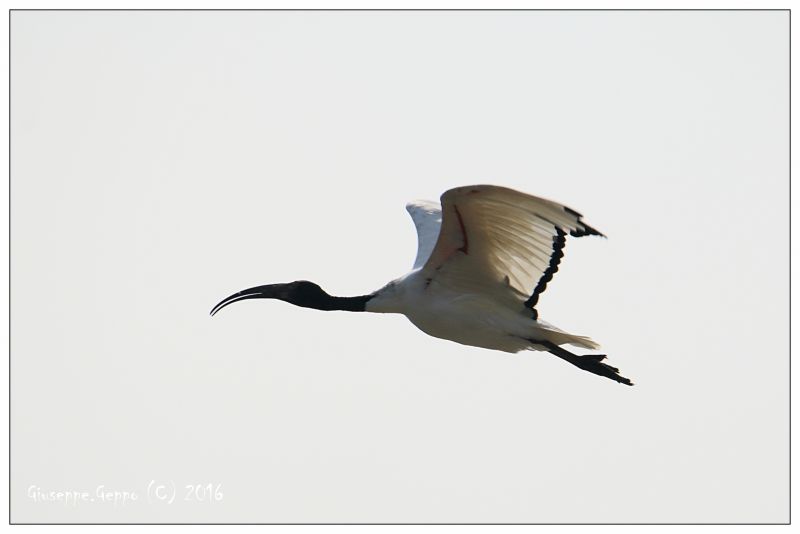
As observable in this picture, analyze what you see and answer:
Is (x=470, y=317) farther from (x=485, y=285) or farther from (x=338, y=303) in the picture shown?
(x=338, y=303)

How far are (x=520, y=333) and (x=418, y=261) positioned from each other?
1.35 meters

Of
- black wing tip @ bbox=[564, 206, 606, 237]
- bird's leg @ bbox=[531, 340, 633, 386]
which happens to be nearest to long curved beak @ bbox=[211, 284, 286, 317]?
bird's leg @ bbox=[531, 340, 633, 386]

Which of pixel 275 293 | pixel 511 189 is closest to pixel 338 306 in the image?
pixel 275 293

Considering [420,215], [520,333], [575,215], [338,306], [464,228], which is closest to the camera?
[575,215]

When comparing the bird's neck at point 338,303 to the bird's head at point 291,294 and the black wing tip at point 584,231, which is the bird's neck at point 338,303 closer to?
the bird's head at point 291,294

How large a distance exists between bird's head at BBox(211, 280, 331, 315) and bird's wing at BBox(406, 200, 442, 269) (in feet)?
2.73

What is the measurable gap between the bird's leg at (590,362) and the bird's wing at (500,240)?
1.40 feet

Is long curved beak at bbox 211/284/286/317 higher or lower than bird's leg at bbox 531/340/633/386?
higher

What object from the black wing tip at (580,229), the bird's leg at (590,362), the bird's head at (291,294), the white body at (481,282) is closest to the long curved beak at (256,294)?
the bird's head at (291,294)

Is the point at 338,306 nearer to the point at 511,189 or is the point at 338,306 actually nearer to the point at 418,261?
the point at 418,261

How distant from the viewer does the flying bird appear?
10.0 m

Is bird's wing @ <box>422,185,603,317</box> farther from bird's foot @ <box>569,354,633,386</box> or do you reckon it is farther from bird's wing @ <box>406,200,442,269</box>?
bird's wing @ <box>406,200,442,269</box>

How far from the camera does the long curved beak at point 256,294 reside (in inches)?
475

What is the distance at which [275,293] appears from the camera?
12.1 metres
